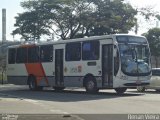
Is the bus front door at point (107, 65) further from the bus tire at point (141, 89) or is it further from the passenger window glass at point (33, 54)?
the passenger window glass at point (33, 54)

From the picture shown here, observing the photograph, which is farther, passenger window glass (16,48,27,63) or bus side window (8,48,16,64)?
bus side window (8,48,16,64)

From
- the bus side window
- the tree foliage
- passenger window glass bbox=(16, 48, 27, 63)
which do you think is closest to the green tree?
the tree foliage

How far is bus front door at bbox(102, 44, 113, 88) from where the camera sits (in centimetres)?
2489

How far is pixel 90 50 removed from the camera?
26203 millimetres

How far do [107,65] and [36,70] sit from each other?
7503 mm

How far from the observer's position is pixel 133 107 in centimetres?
1738

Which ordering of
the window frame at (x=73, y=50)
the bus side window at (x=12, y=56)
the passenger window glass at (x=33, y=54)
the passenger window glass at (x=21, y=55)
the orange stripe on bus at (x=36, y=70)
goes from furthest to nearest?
the bus side window at (x=12, y=56) → the passenger window glass at (x=21, y=55) → the passenger window glass at (x=33, y=54) → the orange stripe on bus at (x=36, y=70) → the window frame at (x=73, y=50)

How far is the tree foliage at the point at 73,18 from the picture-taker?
55906 mm

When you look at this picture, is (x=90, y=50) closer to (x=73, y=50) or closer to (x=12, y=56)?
(x=73, y=50)

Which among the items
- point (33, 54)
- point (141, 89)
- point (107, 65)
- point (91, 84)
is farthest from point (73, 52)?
point (141, 89)

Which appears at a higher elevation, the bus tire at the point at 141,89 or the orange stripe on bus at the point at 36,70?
the orange stripe on bus at the point at 36,70

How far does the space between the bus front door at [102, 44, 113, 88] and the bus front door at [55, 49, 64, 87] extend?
4203mm

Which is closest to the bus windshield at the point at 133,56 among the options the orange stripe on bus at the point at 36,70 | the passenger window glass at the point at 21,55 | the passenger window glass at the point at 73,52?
the passenger window glass at the point at 73,52

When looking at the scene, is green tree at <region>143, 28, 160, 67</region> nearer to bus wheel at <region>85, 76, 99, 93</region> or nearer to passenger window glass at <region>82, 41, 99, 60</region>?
passenger window glass at <region>82, 41, 99, 60</region>
